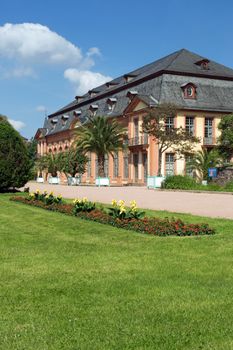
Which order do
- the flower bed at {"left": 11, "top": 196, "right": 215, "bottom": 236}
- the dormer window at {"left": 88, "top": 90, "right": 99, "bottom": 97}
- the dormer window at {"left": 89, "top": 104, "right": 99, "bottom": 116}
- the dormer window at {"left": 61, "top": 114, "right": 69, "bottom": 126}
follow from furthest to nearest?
the dormer window at {"left": 61, "top": 114, "right": 69, "bottom": 126} → the dormer window at {"left": 88, "top": 90, "right": 99, "bottom": 97} → the dormer window at {"left": 89, "top": 104, "right": 99, "bottom": 116} → the flower bed at {"left": 11, "top": 196, "right": 215, "bottom": 236}

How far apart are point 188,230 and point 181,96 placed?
37365 millimetres

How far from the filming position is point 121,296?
4805 mm

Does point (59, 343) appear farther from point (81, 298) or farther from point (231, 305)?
point (231, 305)

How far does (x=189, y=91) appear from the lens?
151 feet

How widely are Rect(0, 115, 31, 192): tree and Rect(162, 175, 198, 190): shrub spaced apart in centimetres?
1031

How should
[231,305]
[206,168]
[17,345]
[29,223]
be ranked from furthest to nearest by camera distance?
1. [206,168]
2. [29,223]
3. [231,305]
4. [17,345]

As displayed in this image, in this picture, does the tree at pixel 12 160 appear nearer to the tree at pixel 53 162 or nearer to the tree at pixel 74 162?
the tree at pixel 74 162

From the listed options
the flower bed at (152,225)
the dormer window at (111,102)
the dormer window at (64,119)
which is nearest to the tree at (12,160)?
the flower bed at (152,225)

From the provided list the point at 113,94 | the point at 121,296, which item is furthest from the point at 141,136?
the point at 121,296

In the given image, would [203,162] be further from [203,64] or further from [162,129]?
[203,64]

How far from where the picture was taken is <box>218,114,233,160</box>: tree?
42719mm

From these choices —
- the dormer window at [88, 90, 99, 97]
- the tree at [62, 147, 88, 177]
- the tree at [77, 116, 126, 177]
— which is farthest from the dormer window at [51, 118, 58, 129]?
the tree at [77, 116, 126, 177]

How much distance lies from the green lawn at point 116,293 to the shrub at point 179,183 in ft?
70.2

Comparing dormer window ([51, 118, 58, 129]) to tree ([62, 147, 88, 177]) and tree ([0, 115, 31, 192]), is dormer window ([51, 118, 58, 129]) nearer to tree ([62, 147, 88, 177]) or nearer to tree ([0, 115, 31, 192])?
tree ([62, 147, 88, 177])
